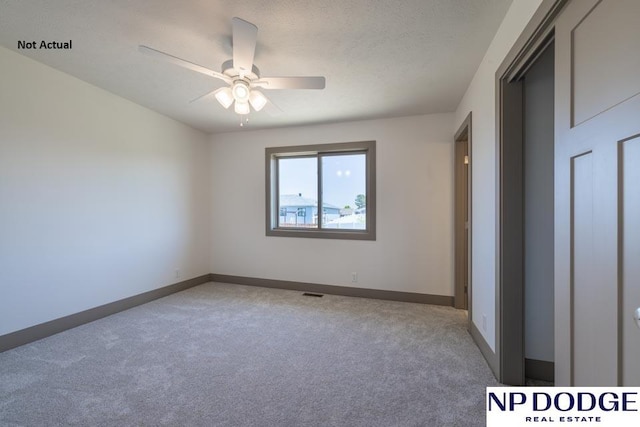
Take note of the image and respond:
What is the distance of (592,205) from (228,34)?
241 cm

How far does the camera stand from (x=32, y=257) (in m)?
2.57

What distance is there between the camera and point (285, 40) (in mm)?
2156

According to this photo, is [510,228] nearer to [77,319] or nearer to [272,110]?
[272,110]

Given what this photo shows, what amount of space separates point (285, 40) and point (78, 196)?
8.88ft

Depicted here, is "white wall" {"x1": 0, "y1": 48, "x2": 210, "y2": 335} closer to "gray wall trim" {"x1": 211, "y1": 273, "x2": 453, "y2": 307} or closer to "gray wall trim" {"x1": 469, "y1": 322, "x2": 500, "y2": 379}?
"gray wall trim" {"x1": 211, "y1": 273, "x2": 453, "y2": 307}

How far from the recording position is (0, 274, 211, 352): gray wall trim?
2.44 metres

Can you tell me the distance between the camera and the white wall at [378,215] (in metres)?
3.68

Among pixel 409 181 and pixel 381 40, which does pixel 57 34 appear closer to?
pixel 381 40

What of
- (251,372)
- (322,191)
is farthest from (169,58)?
(322,191)

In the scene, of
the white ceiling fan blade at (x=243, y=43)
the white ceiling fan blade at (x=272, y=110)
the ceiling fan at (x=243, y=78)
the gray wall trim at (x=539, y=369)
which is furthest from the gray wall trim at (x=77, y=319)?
the gray wall trim at (x=539, y=369)

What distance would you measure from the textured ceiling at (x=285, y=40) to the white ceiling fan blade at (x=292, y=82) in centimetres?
30

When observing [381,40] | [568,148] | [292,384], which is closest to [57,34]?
[381,40]

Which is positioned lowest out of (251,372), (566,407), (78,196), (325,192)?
(251,372)

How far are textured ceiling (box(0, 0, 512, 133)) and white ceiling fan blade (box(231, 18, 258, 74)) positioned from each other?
242mm
